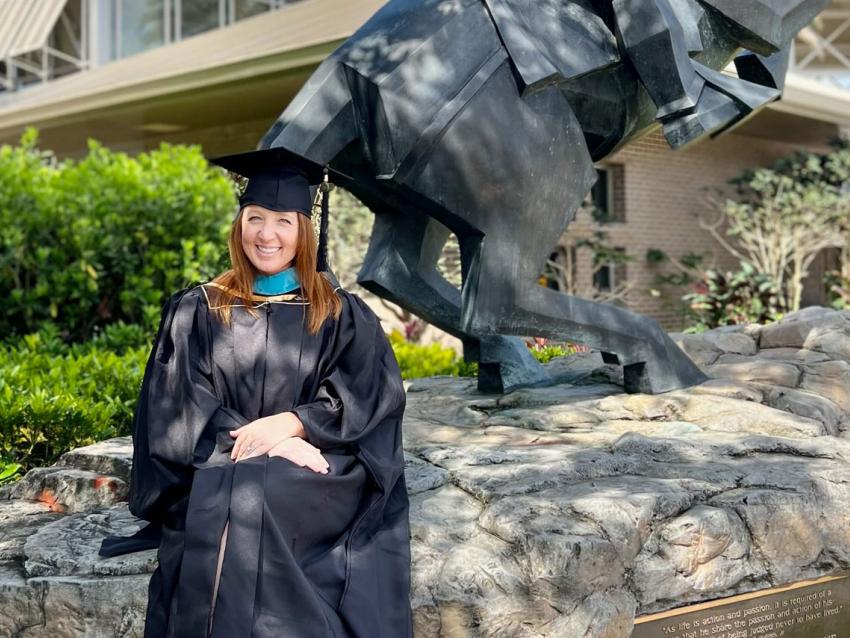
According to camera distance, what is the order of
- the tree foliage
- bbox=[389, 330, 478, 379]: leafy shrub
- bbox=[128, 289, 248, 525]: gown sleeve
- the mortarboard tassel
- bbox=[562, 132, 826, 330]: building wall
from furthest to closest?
bbox=[562, 132, 826, 330]: building wall, the tree foliage, bbox=[389, 330, 478, 379]: leafy shrub, the mortarboard tassel, bbox=[128, 289, 248, 525]: gown sleeve

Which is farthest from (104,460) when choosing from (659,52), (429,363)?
(429,363)

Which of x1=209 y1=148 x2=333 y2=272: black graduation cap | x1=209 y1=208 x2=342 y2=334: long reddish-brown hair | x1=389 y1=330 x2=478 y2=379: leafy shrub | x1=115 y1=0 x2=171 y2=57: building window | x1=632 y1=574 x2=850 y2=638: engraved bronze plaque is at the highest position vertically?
x1=115 y1=0 x2=171 y2=57: building window

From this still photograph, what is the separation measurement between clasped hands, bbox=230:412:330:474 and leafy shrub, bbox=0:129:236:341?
454 cm

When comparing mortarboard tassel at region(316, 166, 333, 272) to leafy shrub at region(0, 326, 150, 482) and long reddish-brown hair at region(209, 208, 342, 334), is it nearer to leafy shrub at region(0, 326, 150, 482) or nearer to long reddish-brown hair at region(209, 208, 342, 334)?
long reddish-brown hair at region(209, 208, 342, 334)

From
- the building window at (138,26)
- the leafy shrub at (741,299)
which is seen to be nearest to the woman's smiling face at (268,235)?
the leafy shrub at (741,299)

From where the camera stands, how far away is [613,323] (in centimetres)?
425

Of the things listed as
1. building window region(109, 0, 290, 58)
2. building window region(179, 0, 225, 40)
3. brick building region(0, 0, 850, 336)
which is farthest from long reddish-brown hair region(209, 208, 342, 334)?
building window region(179, 0, 225, 40)

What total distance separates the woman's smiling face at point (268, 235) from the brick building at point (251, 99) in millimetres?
7046

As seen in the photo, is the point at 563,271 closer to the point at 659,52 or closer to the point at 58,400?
the point at 659,52

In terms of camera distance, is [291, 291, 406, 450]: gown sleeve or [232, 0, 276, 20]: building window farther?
[232, 0, 276, 20]: building window

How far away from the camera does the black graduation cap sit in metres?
2.84

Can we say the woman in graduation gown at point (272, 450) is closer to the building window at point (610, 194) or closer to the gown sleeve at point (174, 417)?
the gown sleeve at point (174, 417)

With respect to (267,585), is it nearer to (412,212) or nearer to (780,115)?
(412,212)

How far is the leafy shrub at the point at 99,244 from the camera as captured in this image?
7287 mm
